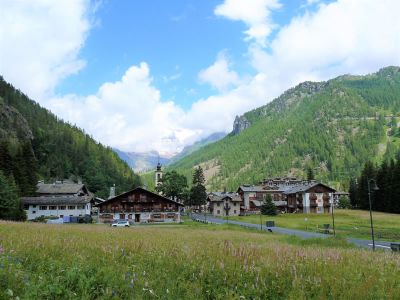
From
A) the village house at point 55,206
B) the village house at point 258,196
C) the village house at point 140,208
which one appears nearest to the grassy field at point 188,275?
the village house at point 140,208

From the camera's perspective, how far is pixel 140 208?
88375 millimetres

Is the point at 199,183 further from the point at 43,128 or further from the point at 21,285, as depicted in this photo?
the point at 21,285

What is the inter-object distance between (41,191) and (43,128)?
10108 centimetres

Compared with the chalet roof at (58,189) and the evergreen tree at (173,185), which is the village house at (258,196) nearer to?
the evergreen tree at (173,185)

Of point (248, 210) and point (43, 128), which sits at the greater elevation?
point (43, 128)

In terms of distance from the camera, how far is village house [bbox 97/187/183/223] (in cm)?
8688

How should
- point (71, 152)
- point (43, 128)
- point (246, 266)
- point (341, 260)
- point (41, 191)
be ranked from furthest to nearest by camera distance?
point (43, 128) < point (71, 152) < point (41, 191) < point (341, 260) < point (246, 266)

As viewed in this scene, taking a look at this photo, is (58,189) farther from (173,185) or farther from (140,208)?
(173,185)

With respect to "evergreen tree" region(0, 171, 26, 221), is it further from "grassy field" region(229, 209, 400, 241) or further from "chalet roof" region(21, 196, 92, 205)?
"grassy field" region(229, 209, 400, 241)

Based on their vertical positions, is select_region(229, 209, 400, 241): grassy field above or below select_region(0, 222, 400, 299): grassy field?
below

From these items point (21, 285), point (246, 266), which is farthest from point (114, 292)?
point (246, 266)

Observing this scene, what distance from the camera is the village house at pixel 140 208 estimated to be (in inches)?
3420

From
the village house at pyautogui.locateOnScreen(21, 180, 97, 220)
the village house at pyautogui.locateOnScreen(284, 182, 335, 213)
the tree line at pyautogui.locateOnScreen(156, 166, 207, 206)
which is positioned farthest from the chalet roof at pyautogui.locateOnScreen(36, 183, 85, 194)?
the village house at pyautogui.locateOnScreen(284, 182, 335, 213)

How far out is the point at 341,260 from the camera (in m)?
8.28
